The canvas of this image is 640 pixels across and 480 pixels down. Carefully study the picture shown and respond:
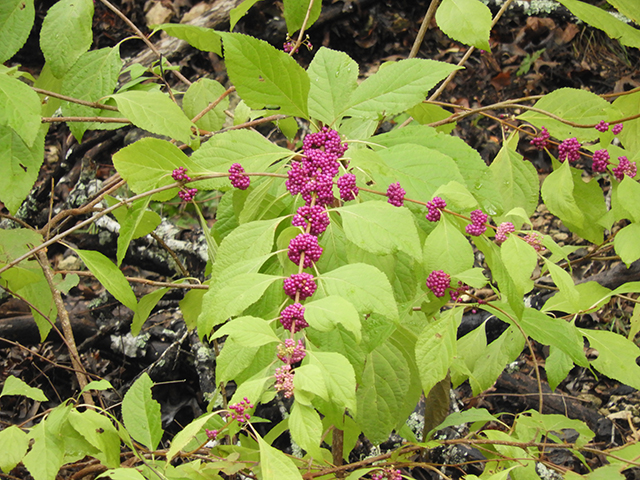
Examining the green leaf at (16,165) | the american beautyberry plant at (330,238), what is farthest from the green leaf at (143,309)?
the green leaf at (16,165)

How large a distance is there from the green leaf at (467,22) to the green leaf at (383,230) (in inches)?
19.9

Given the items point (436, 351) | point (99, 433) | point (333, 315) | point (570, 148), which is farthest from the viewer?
point (570, 148)

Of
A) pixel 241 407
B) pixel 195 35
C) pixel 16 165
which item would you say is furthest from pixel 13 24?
pixel 241 407

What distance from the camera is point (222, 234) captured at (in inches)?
57.7

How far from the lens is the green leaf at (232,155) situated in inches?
43.2

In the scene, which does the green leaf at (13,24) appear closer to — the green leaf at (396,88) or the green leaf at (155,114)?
the green leaf at (155,114)

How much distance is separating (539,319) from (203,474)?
88 cm

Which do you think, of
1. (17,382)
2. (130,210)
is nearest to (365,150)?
(130,210)

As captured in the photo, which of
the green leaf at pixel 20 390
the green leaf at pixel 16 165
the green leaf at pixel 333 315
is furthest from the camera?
the green leaf at pixel 16 165

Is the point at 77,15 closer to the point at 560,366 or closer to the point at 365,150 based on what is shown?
the point at 365,150

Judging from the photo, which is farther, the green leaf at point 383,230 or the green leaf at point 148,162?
the green leaf at point 148,162

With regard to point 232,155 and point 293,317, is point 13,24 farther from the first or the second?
point 293,317

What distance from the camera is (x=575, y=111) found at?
133 cm

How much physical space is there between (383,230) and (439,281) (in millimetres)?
225
